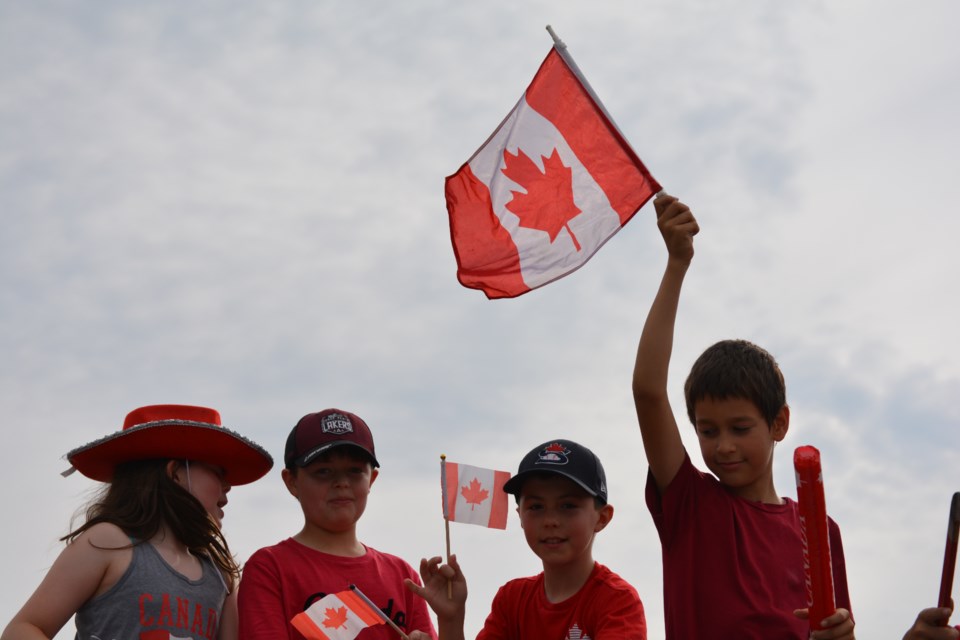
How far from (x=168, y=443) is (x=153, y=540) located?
1.84 ft

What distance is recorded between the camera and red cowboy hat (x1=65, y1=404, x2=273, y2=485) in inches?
220

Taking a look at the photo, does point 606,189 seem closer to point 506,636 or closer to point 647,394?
point 647,394

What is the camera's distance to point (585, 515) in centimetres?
545

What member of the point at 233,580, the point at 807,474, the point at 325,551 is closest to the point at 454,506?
the point at 325,551

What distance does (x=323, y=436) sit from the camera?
5.72m

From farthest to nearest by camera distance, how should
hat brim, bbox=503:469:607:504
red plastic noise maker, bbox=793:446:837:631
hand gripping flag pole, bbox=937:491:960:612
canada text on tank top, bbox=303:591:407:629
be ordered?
1. canada text on tank top, bbox=303:591:407:629
2. hat brim, bbox=503:469:607:504
3. hand gripping flag pole, bbox=937:491:960:612
4. red plastic noise maker, bbox=793:446:837:631

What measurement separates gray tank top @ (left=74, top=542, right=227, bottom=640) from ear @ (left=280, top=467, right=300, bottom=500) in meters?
0.70

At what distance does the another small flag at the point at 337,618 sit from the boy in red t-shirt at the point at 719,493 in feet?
4.81

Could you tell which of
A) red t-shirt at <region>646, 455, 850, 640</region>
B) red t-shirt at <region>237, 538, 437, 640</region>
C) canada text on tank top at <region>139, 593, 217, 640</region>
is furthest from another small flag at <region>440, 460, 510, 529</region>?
canada text on tank top at <region>139, 593, 217, 640</region>

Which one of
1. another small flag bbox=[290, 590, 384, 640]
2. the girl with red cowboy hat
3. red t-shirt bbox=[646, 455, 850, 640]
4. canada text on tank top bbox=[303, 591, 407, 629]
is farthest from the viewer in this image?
canada text on tank top bbox=[303, 591, 407, 629]

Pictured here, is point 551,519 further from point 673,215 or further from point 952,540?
A: point 952,540

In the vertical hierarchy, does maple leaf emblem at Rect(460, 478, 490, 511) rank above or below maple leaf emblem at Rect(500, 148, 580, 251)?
below

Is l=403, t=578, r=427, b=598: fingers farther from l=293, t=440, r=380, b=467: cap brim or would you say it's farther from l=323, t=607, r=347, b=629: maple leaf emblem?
l=293, t=440, r=380, b=467: cap brim

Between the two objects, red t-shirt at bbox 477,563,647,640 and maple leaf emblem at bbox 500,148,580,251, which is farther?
maple leaf emblem at bbox 500,148,580,251
